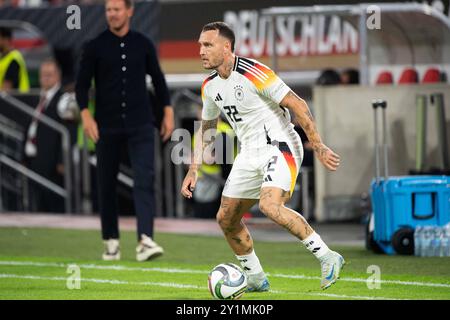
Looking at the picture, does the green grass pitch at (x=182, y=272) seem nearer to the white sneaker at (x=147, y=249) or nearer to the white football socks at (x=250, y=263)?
the white sneaker at (x=147, y=249)

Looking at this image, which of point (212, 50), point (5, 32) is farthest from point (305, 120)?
point (5, 32)

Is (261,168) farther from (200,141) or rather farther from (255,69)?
(255,69)

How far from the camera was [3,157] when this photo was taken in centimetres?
2252

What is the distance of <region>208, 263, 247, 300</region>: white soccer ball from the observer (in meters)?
10.7

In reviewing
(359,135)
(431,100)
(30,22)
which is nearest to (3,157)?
(30,22)

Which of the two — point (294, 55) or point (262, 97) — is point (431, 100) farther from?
point (262, 97)

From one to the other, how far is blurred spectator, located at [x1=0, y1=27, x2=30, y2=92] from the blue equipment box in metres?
11.0

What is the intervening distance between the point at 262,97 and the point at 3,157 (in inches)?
486

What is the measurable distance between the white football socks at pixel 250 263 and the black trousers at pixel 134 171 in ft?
11.0

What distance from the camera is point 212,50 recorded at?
10.9 m

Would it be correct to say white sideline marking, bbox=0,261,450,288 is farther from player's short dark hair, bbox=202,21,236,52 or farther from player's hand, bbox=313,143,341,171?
player's short dark hair, bbox=202,21,236,52

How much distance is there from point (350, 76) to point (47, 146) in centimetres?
545

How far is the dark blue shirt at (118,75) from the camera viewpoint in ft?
47.6

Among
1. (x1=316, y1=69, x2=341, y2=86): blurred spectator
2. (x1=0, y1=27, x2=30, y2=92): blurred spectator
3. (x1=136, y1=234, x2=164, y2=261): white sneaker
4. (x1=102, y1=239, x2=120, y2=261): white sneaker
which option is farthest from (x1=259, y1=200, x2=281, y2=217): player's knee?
(x1=0, y1=27, x2=30, y2=92): blurred spectator
